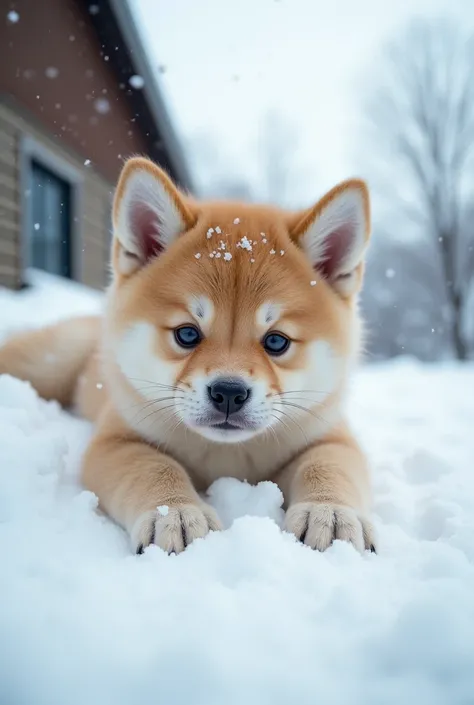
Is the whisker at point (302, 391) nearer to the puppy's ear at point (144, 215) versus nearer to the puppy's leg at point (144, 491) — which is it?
the puppy's leg at point (144, 491)

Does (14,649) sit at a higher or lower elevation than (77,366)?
lower

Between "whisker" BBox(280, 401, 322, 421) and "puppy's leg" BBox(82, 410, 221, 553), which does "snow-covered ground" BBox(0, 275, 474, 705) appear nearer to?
"puppy's leg" BBox(82, 410, 221, 553)

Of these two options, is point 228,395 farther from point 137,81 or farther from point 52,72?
point 137,81

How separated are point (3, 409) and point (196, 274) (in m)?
0.85

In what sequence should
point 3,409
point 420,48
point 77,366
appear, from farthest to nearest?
point 420,48 → point 77,366 → point 3,409

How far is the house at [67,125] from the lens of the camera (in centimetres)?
451

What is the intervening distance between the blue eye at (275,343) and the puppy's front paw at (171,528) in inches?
19.6

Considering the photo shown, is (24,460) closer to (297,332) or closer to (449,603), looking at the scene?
(297,332)

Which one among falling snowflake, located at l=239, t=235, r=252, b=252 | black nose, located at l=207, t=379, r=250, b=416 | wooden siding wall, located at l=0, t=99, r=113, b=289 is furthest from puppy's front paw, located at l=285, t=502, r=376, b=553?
wooden siding wall, located at l=0, t=99, r=113, b=289

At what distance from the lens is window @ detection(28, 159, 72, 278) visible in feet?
17.8

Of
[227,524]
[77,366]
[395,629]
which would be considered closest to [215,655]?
[395,629]

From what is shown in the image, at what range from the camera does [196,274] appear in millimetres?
1581

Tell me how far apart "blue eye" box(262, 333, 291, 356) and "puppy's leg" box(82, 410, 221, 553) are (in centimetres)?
42


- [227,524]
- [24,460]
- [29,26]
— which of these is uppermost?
[29,26]
